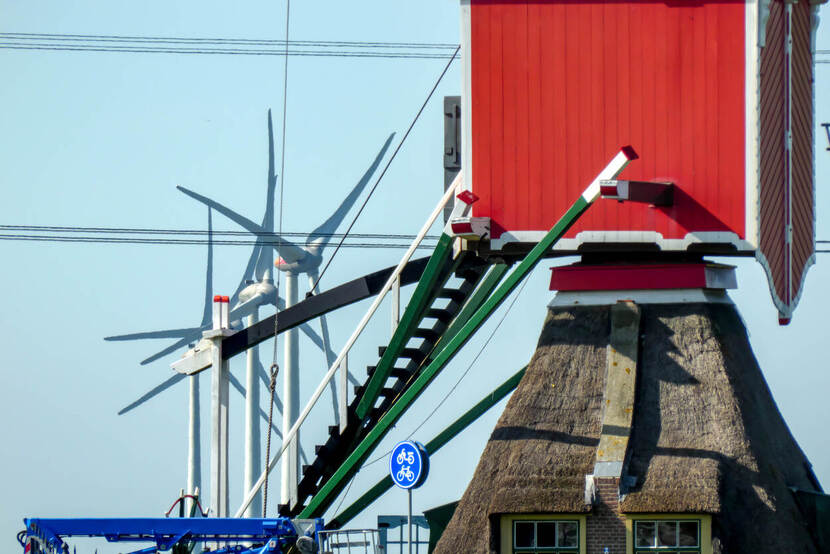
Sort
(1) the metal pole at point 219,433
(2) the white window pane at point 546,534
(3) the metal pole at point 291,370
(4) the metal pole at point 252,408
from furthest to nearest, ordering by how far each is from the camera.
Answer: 1. (3) the metal pole at point 291,370
2. (4) the metal pole at point 252,408
3. (1) the metal pole at point 219,433
4. (2) the white window pane at point 546,534

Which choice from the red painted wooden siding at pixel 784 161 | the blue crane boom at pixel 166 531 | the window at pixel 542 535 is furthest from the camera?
the red painted wooden siding at pixel 784 161

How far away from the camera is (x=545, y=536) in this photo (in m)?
32.7

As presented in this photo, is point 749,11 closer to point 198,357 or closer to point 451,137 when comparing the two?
point 451,137

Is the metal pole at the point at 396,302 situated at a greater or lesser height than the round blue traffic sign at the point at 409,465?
greater

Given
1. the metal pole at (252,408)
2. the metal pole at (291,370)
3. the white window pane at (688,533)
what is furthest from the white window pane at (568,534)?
the metal pole at (291,370)

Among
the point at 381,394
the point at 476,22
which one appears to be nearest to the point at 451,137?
the point at 476,22

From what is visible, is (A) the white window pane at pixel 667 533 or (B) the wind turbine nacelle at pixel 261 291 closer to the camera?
(A) the white window pane at pixel 667 533

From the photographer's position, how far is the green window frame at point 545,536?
32.5 metres

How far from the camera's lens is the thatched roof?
32062 millimetres

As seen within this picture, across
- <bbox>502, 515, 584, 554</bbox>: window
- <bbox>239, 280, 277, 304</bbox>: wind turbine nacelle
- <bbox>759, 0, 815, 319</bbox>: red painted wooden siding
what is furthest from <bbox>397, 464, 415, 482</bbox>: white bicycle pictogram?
<bbox>239, 280, 277, 304</bbox>: wind turbine nacelle

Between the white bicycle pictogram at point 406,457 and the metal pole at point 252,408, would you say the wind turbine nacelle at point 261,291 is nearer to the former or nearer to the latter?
the metal pole at point 252,408

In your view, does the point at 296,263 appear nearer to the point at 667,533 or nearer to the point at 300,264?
the point at 300,264

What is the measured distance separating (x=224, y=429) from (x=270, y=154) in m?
30.1

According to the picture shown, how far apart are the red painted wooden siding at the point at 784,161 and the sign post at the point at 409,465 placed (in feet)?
26.3
